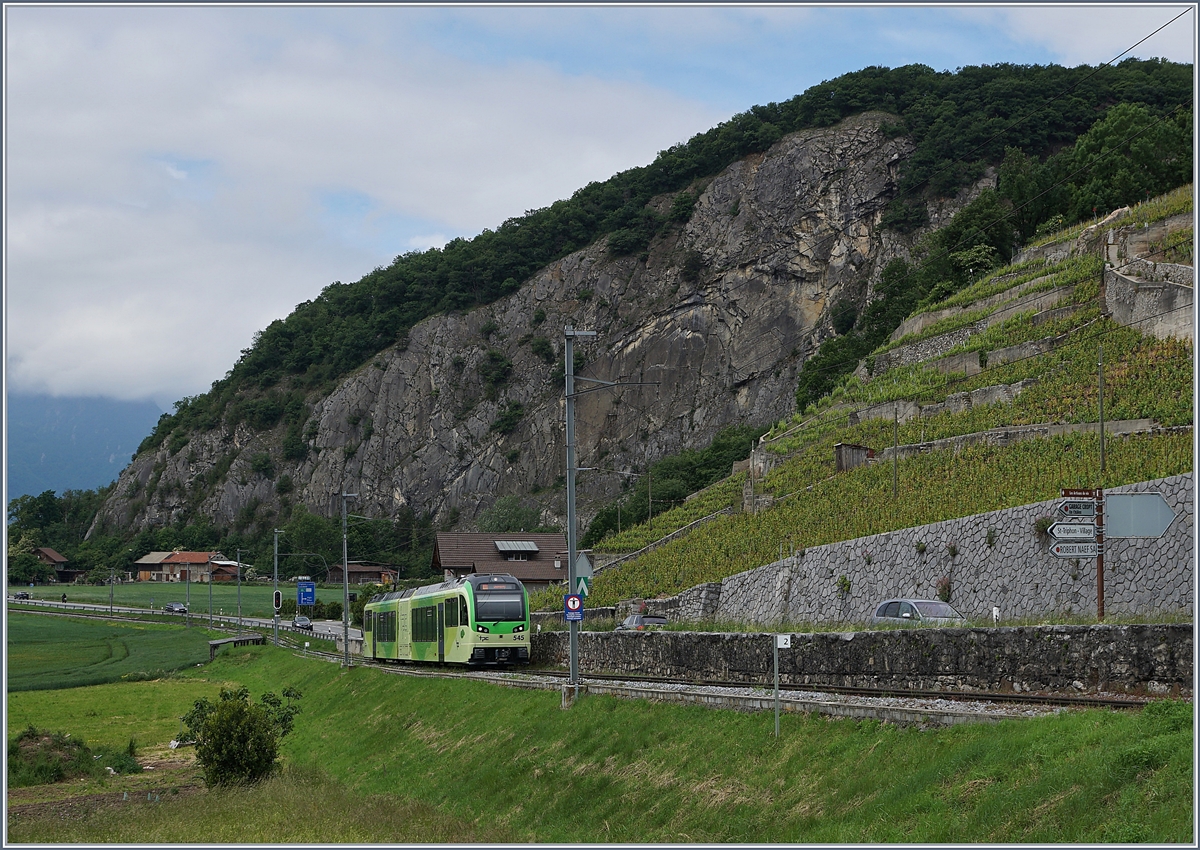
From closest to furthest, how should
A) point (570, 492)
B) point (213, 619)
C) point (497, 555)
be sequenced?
point (570, 492) → point (497, 555) → point (213, 619)

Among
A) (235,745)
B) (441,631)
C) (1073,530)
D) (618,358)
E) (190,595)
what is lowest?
(190,595)

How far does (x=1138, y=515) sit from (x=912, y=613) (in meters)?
10.2

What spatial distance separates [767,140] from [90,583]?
11375cm

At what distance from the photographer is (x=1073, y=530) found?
16.9m

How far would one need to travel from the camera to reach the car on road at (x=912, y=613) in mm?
24656

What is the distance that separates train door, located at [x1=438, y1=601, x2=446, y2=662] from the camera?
39.8 meters

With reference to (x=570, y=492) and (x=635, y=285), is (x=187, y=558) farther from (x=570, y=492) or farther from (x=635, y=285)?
(x=570, y=492)

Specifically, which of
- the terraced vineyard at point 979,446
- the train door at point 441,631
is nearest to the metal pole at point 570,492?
the train door at point 441,631

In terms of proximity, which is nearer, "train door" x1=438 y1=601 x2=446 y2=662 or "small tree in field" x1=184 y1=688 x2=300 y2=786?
"small tree in field" x1=184 y1=688 x2=300 y2=786

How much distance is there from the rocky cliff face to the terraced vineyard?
2629 inches

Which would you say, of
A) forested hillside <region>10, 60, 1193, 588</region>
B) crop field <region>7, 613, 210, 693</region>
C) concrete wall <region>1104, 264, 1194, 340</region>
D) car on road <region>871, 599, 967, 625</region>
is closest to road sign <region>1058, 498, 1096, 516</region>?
car on road <region>871, 599, 967, 625</region>

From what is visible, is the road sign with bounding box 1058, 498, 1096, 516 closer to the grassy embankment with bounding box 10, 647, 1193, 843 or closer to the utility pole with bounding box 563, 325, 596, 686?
the grassy embankment with bounding box 10, 647, 1193, 843

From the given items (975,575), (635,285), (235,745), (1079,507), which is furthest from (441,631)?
(635,285)

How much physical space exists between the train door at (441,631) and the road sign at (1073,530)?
26.4 m
